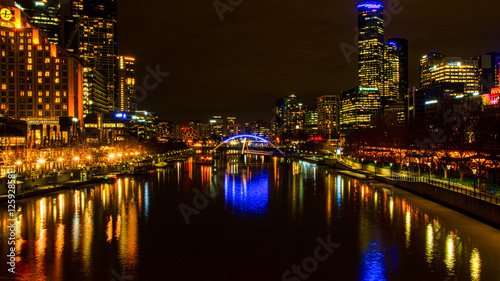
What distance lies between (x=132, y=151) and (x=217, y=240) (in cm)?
6326

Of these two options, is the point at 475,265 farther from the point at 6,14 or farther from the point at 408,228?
the point at 6,14

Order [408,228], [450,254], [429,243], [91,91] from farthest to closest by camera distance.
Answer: [91,91], [408,228], [429,243], [450,254]

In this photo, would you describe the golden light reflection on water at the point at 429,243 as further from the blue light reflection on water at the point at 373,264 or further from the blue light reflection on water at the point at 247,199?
the blue light reflection on water at the point at 247,199

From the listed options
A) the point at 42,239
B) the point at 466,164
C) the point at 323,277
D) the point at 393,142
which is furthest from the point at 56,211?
the point at 393,142

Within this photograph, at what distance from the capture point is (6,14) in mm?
71750

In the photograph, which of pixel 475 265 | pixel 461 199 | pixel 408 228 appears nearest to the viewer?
pixel 475 265

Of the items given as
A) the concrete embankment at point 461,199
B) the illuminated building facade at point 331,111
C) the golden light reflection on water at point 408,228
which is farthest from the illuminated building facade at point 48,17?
the golden light reflection on water at point 408,228

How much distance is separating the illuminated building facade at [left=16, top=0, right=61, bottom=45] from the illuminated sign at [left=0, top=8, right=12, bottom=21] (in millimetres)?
77057

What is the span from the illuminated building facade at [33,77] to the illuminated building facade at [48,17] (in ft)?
250

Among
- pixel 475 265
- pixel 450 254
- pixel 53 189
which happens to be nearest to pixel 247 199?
pixel 53 189

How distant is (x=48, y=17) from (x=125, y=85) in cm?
4143

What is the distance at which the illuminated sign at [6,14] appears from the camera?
235 feet

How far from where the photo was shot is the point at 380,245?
18609mm

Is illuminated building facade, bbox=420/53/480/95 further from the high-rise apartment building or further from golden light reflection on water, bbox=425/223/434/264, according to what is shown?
golden light reflection on water, bbox=425/223/434/264
